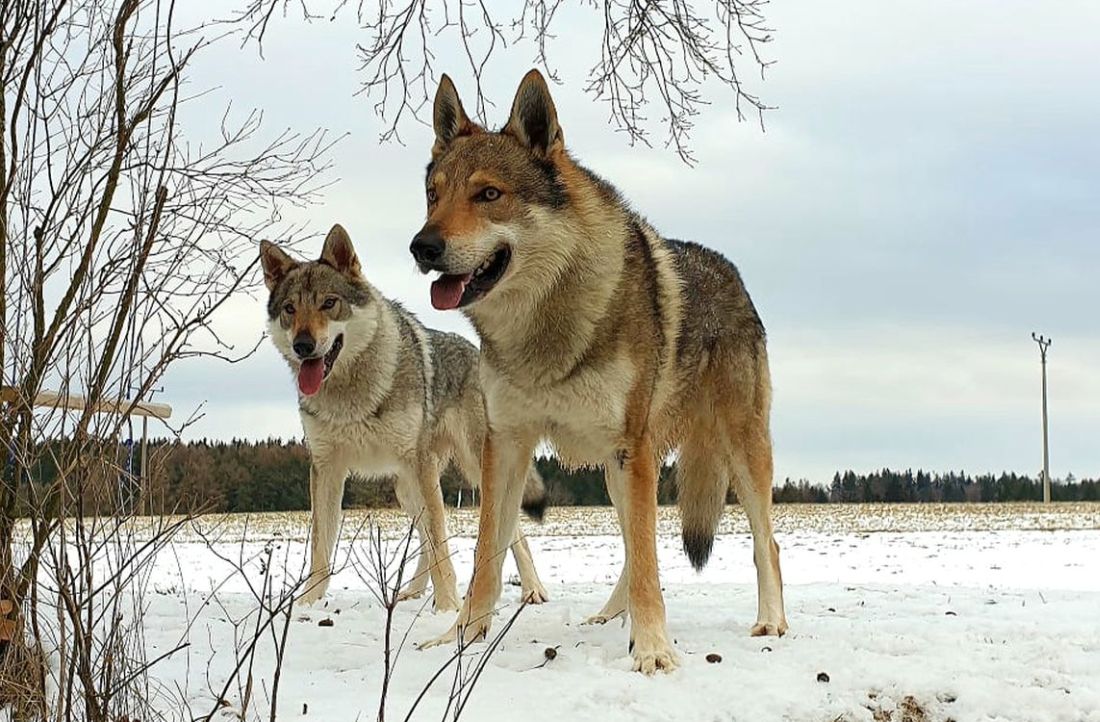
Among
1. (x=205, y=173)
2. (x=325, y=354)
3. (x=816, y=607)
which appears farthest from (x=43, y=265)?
(x=816, y=607)

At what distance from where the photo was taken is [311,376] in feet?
24.5

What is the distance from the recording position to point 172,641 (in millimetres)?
5637

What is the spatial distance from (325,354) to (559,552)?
28.2 ft

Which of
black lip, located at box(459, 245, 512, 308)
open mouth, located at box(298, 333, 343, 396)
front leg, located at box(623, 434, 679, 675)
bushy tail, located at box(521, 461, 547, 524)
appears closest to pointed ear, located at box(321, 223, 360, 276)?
open mouth, located at box(298, 333, 343, 396)

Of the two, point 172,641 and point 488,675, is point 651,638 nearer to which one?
point 488,675

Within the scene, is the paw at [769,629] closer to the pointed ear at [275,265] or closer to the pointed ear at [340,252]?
the pointed ear at [340,252]

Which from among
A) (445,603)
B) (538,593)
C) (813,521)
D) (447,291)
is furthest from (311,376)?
A: (813,521)

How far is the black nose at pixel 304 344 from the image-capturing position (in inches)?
289

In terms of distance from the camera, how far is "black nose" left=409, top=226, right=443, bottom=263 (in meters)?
4.84

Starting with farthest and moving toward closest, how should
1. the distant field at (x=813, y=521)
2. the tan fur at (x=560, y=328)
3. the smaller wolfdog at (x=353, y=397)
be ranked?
the distant field at (x=813, y=521) < the smaller wolfdog at (x=353, y=397) < the tan fur at (x=560, y=328)

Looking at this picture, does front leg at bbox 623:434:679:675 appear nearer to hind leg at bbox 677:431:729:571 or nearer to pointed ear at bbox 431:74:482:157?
hind leg at bbox 677:431:729:571

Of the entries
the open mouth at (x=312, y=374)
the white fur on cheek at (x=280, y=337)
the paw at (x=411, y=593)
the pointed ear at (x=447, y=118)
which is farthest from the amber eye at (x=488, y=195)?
the paw at (x=411, y=593)

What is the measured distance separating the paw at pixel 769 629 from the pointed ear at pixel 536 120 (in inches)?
110

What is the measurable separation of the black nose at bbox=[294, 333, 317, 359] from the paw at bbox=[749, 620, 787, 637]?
10.9 feet
